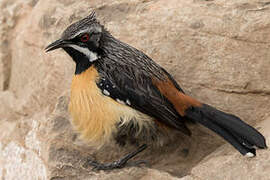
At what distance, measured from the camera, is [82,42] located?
16.5 ft

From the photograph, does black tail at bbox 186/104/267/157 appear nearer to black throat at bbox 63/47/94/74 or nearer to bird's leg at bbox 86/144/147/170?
bird's leg at bbox 86/144/147/170

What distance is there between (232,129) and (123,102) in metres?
1.09

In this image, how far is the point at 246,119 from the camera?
5.54 meters

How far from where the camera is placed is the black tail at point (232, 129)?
4.64 m

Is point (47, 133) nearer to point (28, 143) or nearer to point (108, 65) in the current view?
point (28, 143)

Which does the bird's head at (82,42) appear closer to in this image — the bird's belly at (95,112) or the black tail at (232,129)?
the bird's belly at (95,112)

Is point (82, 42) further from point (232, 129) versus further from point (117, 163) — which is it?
point (232, 129)

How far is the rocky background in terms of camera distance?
511 centimetres

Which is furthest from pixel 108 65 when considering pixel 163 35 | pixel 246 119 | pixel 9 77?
pixel 9 77

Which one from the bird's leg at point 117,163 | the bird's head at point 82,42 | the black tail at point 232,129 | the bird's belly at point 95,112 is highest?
the bird's head at point 82,42

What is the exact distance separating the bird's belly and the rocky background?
41 centimetres

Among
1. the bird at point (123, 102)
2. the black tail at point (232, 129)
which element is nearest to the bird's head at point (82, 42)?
the bird at point (123, 102)

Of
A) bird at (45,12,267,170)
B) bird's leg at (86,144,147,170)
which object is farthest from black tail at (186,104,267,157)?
bird's leg at (86,144,147,170)

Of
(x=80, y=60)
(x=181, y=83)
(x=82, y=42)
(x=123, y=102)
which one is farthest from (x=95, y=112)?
(x=181, y=83)
